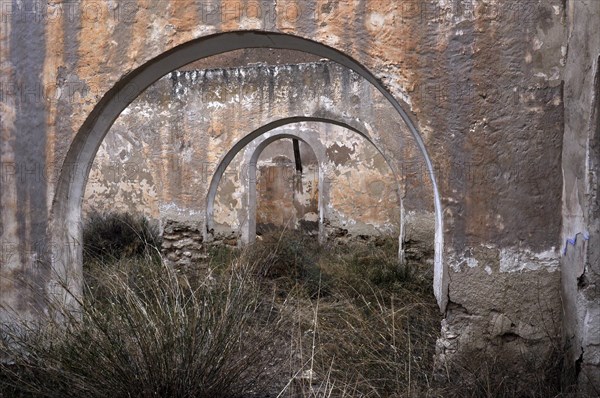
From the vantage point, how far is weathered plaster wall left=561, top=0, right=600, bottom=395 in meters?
2.73

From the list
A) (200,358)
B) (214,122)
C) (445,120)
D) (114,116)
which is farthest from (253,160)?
(200,358)

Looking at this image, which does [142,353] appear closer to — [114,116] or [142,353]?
[142,353]

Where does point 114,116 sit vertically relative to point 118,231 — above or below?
above

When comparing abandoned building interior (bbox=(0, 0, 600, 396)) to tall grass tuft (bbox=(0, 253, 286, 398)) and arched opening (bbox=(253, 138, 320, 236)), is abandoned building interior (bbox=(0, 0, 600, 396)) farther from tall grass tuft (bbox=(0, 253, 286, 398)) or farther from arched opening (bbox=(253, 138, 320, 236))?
arched opening (bbox=(253, 138, 320, 236))

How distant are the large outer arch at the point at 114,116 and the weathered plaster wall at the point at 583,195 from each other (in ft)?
2.29

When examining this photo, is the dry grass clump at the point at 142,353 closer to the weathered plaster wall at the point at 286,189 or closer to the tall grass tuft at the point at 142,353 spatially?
the tall grass tuft at the point at 142,353

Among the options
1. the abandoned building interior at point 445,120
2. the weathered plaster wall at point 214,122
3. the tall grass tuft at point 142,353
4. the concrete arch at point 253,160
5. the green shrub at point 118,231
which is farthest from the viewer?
the green shrub at point 118,231

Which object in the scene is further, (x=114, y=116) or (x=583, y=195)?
(x=114, y=116)

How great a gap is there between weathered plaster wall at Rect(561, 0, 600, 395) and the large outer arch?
2.29ft

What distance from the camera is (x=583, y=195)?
9.21 ft

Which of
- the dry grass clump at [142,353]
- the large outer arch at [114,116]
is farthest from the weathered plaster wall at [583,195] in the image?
the dry grass clump at [142,353]

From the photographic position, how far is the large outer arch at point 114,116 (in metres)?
3.43

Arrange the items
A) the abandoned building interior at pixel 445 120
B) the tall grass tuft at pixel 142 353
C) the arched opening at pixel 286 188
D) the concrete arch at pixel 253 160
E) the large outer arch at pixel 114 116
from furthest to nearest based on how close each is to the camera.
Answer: the arched opening at pixel 286 188, the concrete arch at pixel 253 160, the large outer arch at pixel 114 116, the abandoned building interior at pixel 445 120, the tall grass tuft at pixel 142 353

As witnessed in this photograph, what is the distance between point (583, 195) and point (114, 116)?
2883mm
